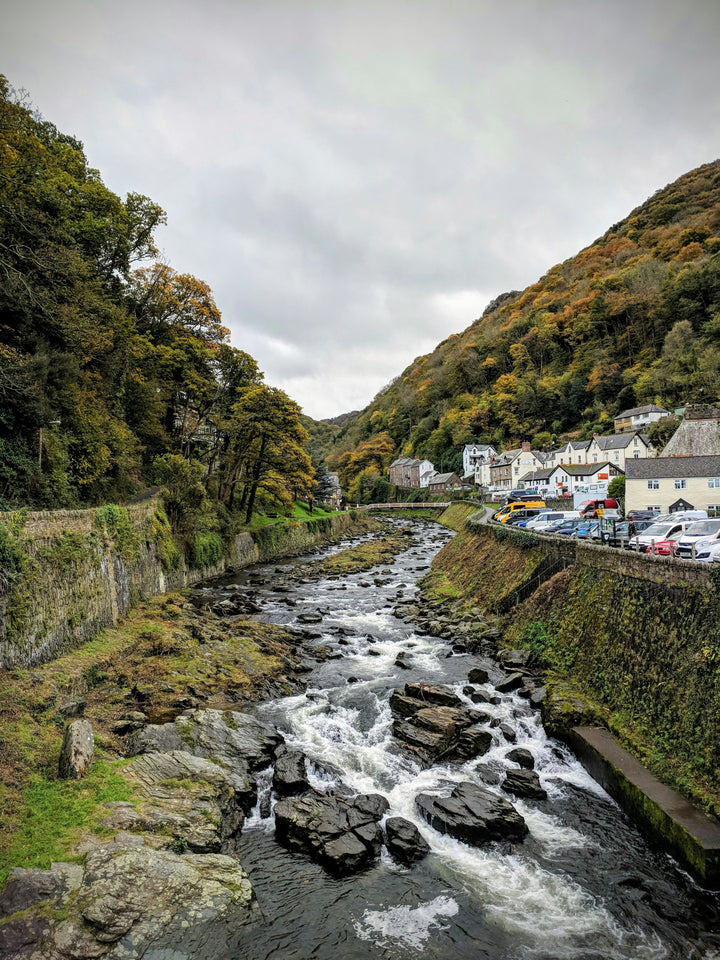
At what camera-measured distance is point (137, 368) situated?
30.8 metres

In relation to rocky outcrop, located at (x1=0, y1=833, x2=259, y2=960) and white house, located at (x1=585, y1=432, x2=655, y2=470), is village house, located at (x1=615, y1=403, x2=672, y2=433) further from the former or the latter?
rocky outcrop, located at (x1=0, y1=833, x2=259, y2=960)

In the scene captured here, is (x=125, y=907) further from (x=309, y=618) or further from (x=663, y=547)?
(x=663, y=547)

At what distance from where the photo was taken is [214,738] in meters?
10.6

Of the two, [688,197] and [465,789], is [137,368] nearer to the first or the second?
[465,789]

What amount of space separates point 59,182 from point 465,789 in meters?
31.0

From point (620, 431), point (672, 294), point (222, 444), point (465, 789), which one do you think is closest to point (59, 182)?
point (222, 444)

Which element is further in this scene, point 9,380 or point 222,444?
point 222,444

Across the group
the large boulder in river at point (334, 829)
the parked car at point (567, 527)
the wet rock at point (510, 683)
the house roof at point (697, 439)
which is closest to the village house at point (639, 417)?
the house roof at point (697, 439)

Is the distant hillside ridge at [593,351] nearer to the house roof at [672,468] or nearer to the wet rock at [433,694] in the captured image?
the house roof at [672,468]

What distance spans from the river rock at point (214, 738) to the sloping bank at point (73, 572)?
4187 mm

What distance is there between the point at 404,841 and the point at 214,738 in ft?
16.4

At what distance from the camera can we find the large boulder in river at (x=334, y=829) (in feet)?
25.3

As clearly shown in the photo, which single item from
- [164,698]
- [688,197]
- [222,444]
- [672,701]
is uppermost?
[688,197]

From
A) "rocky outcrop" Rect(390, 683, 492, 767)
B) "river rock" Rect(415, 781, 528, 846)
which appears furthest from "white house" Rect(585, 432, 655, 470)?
"river rock" Rect(415, 781, 528, 846)
